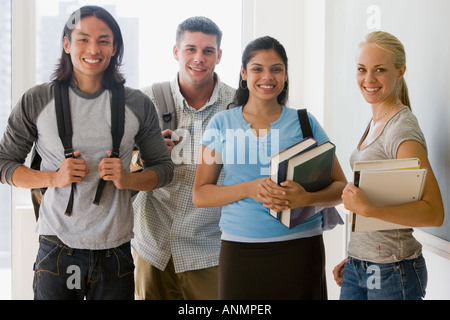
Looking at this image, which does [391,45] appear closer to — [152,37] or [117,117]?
[117,117]

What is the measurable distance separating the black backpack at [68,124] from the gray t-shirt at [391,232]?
75 centimetres

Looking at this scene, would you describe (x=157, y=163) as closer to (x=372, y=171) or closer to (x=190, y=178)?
(x=190, y=178)

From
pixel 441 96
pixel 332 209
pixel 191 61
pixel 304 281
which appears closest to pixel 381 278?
pixel 304 281

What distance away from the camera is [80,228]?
4.67 feet

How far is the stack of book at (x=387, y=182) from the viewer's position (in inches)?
46.8

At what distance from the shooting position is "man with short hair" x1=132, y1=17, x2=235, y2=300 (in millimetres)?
1813

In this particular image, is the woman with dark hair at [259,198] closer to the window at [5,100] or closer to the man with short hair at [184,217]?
the man with short hair at [184,217]

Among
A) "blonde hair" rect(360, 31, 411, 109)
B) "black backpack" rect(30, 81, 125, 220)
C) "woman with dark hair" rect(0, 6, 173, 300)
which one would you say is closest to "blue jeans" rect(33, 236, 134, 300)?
"woman with dark hair" rect(0, 6, 173, 300)

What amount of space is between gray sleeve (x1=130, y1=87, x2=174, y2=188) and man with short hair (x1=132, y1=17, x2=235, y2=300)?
18 cm

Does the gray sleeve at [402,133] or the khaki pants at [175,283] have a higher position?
the gray sleeve at [402,133]

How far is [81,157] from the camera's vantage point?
145 centimetres

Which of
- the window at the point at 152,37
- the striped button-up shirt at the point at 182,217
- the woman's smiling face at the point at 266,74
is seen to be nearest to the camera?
the woman's smiling face at the point at 266,74

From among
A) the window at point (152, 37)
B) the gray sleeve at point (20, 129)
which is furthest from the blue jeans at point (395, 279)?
the window at point (152, 37)

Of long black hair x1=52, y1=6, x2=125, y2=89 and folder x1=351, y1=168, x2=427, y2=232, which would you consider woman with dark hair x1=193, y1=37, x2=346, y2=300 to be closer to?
folder x1=351, y1=168, x2=427, y2=232
